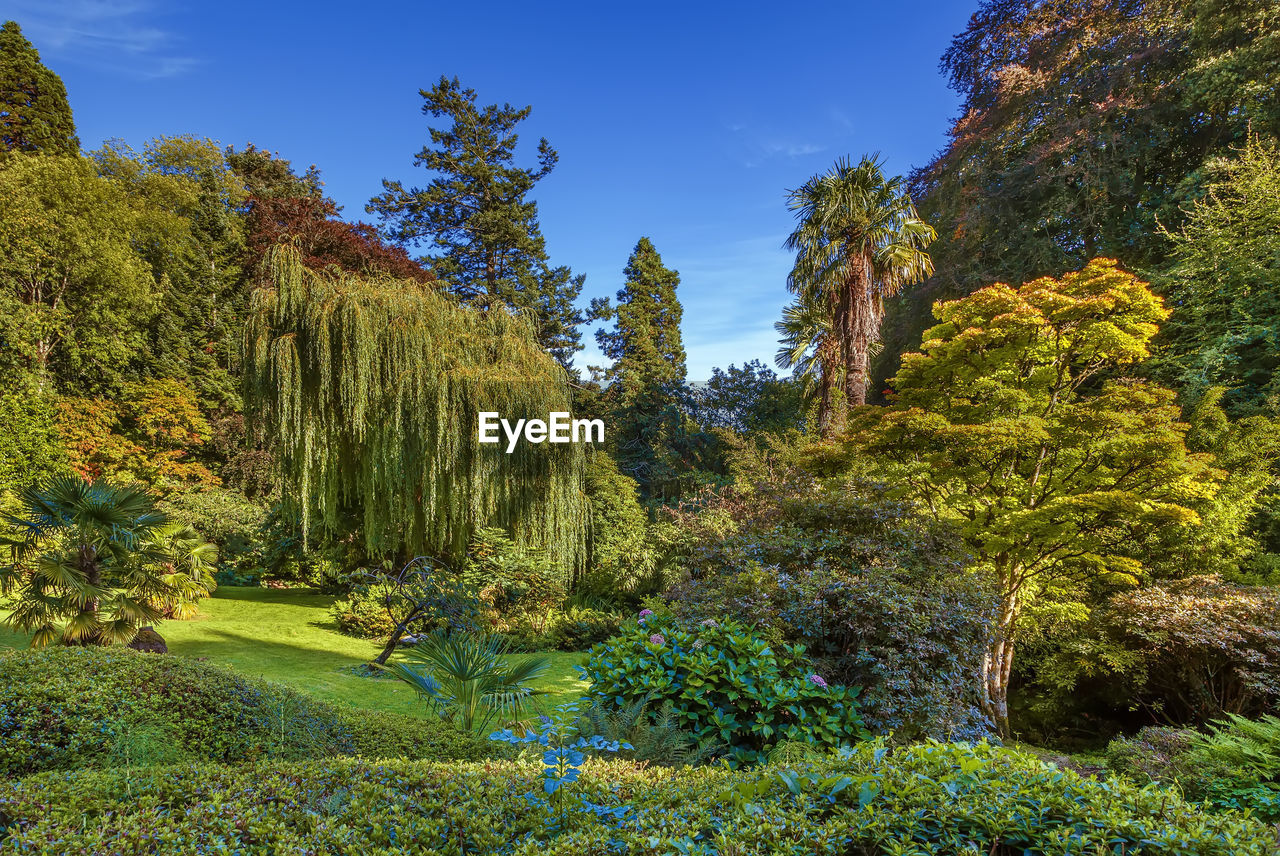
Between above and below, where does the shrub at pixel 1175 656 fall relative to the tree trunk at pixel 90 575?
below

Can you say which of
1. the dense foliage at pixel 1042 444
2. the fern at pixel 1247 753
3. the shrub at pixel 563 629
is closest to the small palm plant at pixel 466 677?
the fern at pixel 1247 753

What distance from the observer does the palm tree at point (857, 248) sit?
1112 cm

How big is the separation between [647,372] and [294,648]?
42.9 ft

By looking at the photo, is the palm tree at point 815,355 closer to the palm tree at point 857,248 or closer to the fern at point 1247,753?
the palm tree at point 857,248

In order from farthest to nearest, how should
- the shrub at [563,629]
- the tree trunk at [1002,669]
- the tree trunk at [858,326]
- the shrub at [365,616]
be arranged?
the tree trunk at [858,326] → the shrub at [563,629] → the shrub at [365,616] → the tree trunk at [1002,669]

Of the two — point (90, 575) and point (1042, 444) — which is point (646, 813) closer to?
point (90, 575)

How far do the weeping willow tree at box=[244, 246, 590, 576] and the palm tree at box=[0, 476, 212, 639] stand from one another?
299 centimetres

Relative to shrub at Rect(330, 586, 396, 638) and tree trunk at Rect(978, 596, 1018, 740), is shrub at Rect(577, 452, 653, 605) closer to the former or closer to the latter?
shrub at Rect(330, 586, 396, 638)

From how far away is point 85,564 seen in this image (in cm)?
552

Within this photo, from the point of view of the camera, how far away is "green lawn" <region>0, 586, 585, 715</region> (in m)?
6.40

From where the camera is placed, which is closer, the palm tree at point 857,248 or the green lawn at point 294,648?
the green lawn at point 294,648

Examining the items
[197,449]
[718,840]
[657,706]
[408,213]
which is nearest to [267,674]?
[657,706]

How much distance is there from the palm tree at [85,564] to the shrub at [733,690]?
15.7 feet

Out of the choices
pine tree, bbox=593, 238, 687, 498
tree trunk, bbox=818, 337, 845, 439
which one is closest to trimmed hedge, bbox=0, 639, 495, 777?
tree trunk, bbox=818, 337, 845, 439
